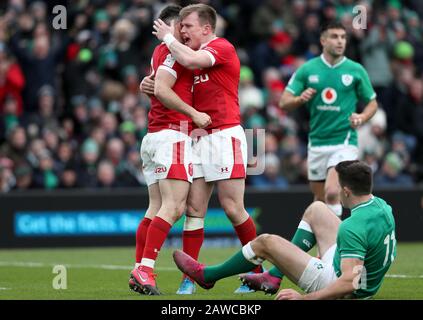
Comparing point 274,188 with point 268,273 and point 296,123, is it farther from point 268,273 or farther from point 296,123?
point 268,273

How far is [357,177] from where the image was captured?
8414 mm

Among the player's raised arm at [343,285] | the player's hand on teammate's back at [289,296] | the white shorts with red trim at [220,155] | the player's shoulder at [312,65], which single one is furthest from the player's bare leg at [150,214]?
the player's shoulder at [312,65]

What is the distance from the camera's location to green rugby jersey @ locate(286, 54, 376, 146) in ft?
41.7

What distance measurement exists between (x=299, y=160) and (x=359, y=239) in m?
10.9

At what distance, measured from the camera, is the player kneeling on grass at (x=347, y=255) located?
26.9 ft

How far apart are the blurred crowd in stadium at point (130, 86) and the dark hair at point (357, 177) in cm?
969

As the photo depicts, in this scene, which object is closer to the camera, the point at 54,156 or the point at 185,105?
the point at 185,105

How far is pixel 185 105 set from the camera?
9797 mm

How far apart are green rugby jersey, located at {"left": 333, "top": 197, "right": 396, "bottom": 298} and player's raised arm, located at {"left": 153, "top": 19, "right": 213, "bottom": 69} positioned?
2189mm

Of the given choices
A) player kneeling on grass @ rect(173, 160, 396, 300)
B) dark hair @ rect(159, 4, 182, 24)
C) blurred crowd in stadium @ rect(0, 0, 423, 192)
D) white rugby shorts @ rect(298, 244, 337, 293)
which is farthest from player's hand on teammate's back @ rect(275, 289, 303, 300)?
blurred crowd in stadium @ rect(0, 0, 423, 192)
